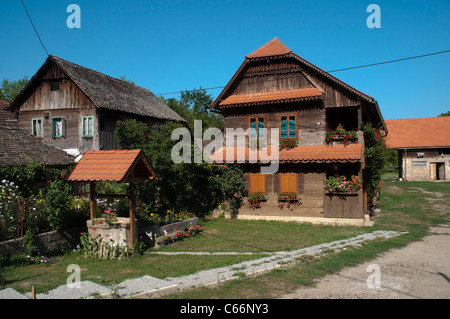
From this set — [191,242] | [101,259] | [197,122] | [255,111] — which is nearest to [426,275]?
[191,242]

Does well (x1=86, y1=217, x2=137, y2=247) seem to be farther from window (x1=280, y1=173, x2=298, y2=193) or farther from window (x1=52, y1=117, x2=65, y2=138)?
window (x1=52, y1=117, x2=65, y2=138)

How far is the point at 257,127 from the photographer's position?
19188 millimetres

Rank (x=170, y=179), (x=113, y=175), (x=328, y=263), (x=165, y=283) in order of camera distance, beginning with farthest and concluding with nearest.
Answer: (x=170, y=179) → (x=113, y=175) → (x=328, y=263) → (x=165, y=283)

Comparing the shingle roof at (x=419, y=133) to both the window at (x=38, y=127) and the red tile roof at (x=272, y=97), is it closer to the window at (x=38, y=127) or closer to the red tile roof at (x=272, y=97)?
the red tile roof at (x=272, y=97)

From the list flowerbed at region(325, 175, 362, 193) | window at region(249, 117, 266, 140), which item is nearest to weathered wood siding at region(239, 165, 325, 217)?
flowerbed at region(325, 175, 362, 193)

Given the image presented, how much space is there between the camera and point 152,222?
12.9m

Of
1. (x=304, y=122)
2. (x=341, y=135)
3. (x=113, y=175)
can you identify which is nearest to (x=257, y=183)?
(x=304, y=122)

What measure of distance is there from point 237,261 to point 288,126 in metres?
10.4

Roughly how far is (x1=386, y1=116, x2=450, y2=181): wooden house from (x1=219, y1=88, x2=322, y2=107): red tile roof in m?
26.4

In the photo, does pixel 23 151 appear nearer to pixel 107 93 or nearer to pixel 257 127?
pixel 107 93

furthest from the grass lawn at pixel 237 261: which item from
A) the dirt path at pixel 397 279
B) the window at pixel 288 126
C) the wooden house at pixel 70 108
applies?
the wooden house at pixel 70 108

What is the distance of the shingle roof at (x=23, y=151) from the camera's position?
1581cm

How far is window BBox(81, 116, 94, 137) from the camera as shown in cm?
2152

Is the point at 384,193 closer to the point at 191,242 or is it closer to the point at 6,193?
the point at 191,242
